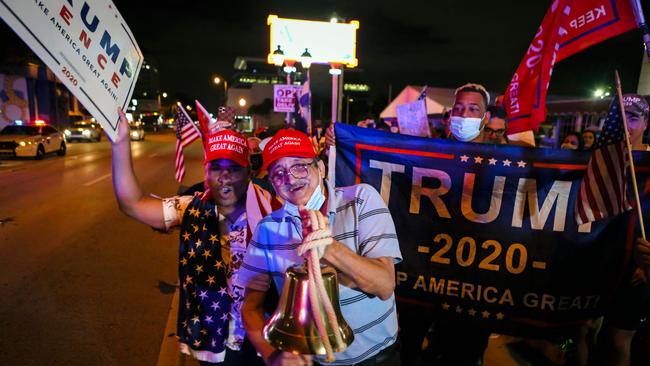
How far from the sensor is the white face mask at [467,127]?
139 inches

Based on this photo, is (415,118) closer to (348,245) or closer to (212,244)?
(212,244)

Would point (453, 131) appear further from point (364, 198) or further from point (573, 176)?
point (364, 198)

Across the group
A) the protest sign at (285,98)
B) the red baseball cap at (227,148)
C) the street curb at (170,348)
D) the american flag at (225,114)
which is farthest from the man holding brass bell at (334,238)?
the protest sign at (285,98)

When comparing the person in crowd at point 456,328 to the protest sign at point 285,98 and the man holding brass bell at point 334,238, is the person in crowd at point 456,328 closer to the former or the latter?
the man holding brass bell at point 334,238

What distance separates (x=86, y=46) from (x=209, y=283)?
136cm

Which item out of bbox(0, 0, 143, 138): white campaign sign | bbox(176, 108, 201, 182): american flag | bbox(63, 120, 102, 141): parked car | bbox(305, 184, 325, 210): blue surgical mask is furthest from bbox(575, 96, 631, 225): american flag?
bbox(63, 120, 102, 141): parked car

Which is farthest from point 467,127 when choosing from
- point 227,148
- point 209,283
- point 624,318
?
point 209,283

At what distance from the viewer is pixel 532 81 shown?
3.40m

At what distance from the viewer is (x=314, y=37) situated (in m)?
17.1

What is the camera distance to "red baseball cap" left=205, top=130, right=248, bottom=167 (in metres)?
2.34

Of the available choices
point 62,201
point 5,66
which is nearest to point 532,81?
point 62,201

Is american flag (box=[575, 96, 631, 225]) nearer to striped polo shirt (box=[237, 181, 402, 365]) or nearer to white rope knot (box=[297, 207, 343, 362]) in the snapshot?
striped polo shirt (box=[237, 181, 402, 365])

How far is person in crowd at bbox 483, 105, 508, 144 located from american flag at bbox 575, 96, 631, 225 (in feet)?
4.84

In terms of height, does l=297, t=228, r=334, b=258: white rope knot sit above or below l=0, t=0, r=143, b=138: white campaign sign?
below
